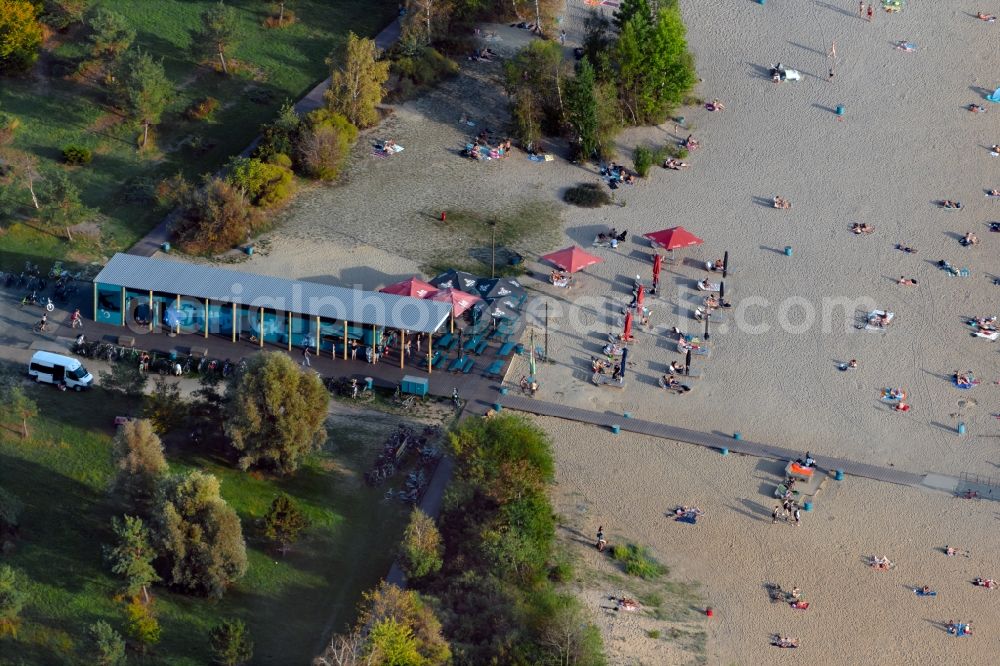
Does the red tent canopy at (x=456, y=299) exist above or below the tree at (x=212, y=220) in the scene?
below

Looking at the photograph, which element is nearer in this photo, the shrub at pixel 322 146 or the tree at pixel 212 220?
the tree at pixel 212 220

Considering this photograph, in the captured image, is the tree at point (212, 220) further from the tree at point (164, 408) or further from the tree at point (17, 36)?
the tree at point (17, 36)

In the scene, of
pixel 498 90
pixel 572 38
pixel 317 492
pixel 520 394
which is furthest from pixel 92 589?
pixel 572 38

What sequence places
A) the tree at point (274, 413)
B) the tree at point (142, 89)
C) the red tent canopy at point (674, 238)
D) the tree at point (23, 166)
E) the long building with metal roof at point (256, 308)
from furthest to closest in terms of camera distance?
the tree at point (142, 89), the tree at point (23, 166), the red tent canopy at point (674, 238), the long building with metal roof at point (256, 308), the tree at point (274, 413)

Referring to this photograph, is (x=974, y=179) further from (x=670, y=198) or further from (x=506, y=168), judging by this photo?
(x=506, y=168)

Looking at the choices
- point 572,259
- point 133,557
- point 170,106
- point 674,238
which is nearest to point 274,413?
point 133,557

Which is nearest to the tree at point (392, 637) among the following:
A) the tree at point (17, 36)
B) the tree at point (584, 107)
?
the tree at point (584, 107)

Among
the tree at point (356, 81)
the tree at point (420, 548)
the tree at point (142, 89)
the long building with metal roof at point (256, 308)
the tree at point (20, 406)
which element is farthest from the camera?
the tree at point (356, 81)
